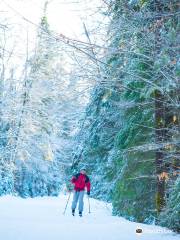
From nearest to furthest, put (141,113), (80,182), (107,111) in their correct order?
(141,113) < (80,182) < (107,111)

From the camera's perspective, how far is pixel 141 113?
1795 centimetres

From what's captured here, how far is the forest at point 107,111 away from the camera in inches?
335

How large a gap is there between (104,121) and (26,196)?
17.4 m

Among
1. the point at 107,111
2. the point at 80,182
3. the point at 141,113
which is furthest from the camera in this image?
the point at 107,111

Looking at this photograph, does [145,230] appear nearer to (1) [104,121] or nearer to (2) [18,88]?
(1) [104,121]

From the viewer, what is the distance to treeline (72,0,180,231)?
8.48 m

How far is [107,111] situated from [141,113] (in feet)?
16.7

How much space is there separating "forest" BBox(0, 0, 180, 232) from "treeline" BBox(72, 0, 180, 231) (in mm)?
35

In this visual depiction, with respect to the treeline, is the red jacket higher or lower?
lower

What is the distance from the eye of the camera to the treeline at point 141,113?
27.8 feet

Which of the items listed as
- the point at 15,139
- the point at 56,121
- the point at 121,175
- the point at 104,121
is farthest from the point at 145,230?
the point at 56,121

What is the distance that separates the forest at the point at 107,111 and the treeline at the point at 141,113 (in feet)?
0.12

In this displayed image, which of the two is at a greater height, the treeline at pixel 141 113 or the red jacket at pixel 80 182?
the treeline at pixel 141 113

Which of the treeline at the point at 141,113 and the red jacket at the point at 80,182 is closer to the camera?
the treeline at the point at 141,113
